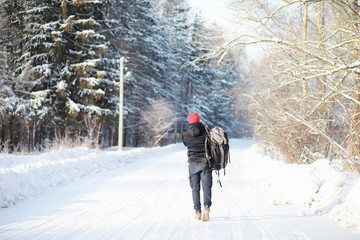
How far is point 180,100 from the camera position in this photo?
152ft

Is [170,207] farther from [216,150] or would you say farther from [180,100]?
[180,100]

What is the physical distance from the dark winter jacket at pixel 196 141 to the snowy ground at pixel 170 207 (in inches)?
42.4

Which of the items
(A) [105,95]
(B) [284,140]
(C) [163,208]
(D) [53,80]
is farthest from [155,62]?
(C) [163,208]

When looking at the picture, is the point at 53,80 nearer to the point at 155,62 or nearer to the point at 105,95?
the point at 105,95

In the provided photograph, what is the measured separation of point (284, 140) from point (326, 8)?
4.27 meters

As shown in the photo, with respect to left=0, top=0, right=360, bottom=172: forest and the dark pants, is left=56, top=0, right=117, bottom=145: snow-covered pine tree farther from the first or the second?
the dark pants

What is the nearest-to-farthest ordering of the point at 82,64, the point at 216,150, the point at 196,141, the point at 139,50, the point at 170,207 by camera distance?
1. the point at 216,150
2. the point at 196,141
3. the point at 170,207
4. the point at 82,64
5. the point at 139,50

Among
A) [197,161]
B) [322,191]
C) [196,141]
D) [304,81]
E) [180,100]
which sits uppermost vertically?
[180,100]

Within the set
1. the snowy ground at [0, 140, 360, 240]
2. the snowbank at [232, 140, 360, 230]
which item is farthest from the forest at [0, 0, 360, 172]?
the snowy ground at [0, 140, 360, 240]

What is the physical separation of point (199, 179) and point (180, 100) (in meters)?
41.3

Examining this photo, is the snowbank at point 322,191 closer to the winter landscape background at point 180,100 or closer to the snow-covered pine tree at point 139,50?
the winter landscape background at point 180,100

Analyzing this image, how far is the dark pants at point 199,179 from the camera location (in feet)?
16.5

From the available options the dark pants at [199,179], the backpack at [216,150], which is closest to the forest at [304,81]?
the backpack at [216,150]

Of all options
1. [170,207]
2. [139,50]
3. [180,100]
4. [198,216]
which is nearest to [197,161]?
[198,216]
